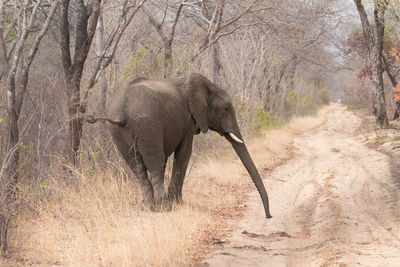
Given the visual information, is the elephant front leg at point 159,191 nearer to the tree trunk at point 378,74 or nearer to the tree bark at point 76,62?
the tree bark at point 76,62

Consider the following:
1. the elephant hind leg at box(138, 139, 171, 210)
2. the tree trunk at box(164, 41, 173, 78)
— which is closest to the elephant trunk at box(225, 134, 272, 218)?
the elephant hind leg at box(138, 139, 171, 210)

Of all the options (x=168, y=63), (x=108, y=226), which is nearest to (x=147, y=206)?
(x=108, y=226)

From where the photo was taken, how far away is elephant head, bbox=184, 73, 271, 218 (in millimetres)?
7844

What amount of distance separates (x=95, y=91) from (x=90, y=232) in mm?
4555

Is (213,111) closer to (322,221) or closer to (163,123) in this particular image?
(163,123)

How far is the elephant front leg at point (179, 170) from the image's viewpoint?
314 inches

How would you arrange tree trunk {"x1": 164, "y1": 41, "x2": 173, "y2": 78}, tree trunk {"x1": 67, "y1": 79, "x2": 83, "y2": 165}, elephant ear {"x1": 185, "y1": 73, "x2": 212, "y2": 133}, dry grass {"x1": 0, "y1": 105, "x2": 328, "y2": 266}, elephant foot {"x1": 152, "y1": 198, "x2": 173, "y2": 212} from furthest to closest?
1. tree trunk {"x1": 164, "y1": 41, "x2": 173, "y2": 78}
2. tree trunk {"x1": 67, "y1": 79, "x2": 83, "y2": 165}
3. elephant ear {"x1": 185, "y1": 73, "x2": 212, "y2": 133}
4. elephant foot {"x1": 152, "y1": 198, "x2": 173, "y2": 212}
5. dry grass {"x1": 0, "y1": 105, "x2": 328, "y2": 266}

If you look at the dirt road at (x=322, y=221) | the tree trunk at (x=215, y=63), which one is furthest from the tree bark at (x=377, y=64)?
the tree trunk at (x=215, y=63)

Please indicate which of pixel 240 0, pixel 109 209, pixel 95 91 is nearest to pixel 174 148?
pixel 109 209

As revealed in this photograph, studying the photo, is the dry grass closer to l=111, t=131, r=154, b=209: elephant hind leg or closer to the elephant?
l=111, t=131, r=154, b=209: elephant hind leg

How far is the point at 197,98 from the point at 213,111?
0.44 m

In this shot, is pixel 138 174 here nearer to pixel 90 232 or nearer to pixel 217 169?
pixel 90 232

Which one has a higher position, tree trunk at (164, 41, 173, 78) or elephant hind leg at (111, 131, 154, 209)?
tree trunk at (164, 41, 173, 78)

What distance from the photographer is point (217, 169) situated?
37.4ft
